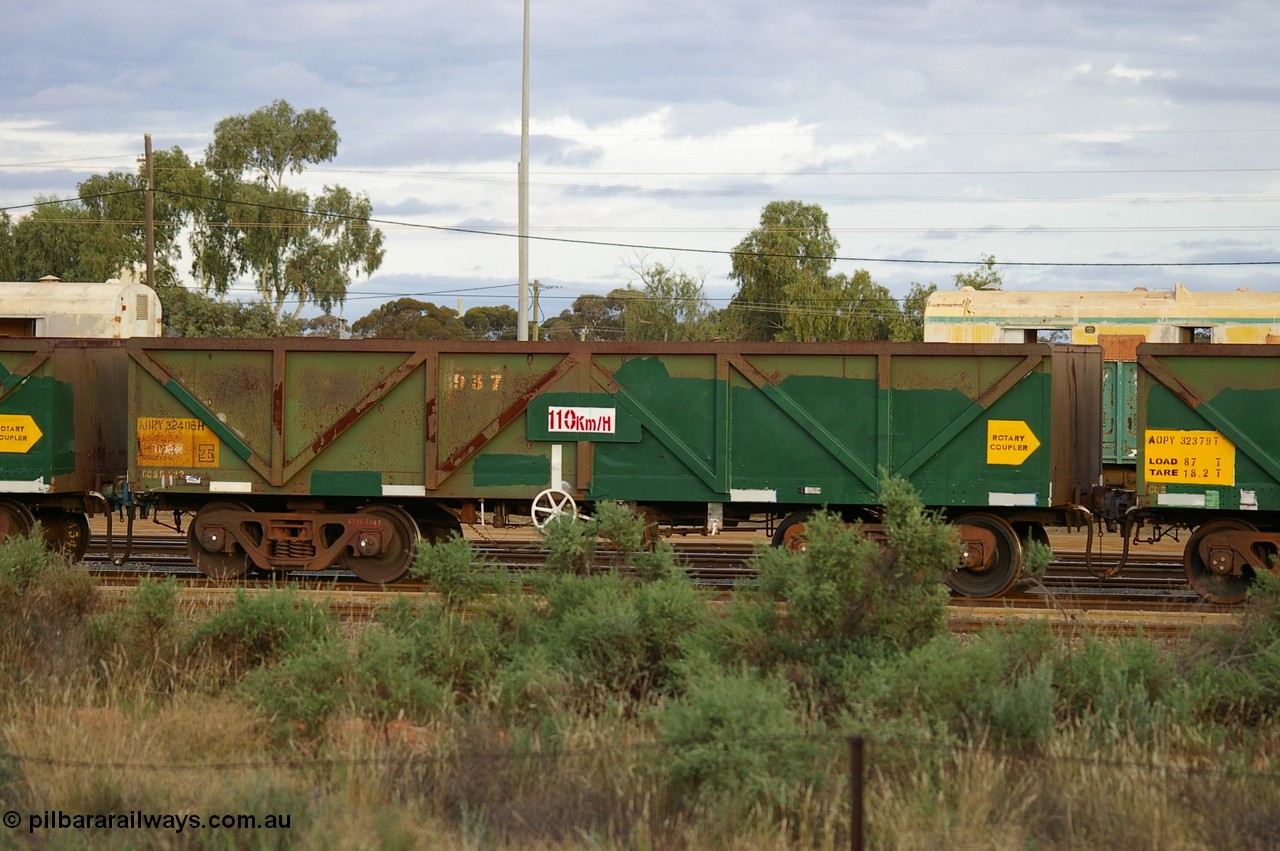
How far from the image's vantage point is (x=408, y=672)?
780 cm

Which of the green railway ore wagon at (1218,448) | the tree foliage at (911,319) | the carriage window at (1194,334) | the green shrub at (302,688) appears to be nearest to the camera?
the green shrub at (302,688)

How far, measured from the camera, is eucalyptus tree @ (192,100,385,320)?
54.3m

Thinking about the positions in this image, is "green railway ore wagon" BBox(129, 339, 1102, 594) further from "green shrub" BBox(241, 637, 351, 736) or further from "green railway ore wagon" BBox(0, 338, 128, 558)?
"green shrub" BBox(241, 637, 351, 736)

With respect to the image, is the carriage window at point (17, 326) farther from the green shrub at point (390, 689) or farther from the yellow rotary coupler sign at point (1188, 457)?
the yellow rotary coupler sign at point (1188, 457)

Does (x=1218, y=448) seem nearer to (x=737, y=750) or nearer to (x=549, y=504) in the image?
(x=549, y=504)

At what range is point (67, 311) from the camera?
18219 millimetres

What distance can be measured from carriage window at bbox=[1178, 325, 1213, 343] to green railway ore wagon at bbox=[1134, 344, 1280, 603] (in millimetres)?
6889

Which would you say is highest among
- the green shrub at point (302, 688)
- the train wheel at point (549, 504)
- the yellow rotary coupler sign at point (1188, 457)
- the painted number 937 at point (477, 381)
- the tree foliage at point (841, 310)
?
the tree foliage at point (841, 310)

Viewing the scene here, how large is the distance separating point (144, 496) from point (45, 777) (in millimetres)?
7457

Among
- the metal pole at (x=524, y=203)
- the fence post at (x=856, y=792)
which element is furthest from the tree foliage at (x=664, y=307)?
the fence post at (x=856, y=792)

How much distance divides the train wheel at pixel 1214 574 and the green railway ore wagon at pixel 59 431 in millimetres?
12249

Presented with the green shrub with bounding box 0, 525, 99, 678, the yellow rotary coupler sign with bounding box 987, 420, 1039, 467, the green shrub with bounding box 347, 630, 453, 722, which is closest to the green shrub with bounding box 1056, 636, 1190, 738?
the yellow rotary coupler sign with bounding box 987, 420, 1039, 467

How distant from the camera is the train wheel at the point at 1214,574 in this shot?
12195 mm

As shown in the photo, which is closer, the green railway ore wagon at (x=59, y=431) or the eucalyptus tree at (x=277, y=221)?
the green railway ore wagon at (x=59, y=431)
